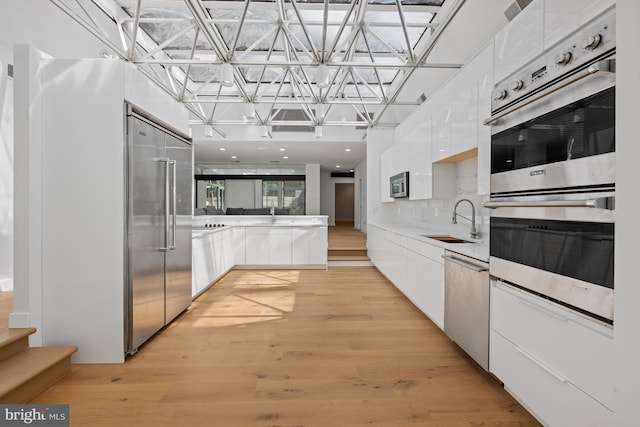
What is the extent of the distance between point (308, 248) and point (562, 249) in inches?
179

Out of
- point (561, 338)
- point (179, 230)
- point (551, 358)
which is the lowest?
point (551, 358)

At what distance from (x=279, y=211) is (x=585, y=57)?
8.34 meters

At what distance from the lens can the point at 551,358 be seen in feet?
4.94

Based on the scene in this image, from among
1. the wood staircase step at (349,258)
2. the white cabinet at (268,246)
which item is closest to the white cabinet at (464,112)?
the white cabinet at (268,246)

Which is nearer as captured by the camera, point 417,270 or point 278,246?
point 417,270

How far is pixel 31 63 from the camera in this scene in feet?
7.11

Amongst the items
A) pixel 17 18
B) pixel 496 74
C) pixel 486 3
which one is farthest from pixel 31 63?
pixel 486 3

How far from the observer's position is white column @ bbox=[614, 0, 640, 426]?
1110mm

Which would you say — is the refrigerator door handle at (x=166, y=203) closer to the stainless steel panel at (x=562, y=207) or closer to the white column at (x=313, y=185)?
the stainless steel panel at (x=562, y=207)

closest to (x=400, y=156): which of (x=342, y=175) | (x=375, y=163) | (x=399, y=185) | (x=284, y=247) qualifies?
(x=399, y=185)

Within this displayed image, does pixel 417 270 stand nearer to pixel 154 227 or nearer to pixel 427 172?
pixel 427 172

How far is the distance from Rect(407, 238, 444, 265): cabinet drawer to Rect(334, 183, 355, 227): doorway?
13.5 metres

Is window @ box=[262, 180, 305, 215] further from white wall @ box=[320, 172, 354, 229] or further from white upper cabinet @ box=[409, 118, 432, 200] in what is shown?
white upper cabinet @ box=[409, 118, 432, 200]

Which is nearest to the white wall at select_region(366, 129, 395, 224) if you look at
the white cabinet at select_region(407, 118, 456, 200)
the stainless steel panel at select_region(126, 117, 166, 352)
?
the white cabinet at select_region(407, 118, 456, 200)
